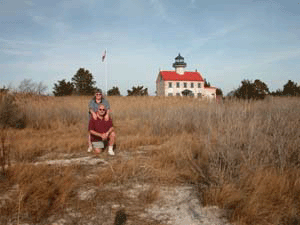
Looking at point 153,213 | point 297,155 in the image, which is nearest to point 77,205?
point 153,213

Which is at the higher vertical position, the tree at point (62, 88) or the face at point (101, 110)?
the tree at point (62, 88)

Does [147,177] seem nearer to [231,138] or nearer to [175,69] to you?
[231,138]

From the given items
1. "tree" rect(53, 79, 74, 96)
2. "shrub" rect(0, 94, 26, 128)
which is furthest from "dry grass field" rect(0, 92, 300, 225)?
"tree" rect(53, 79, 74, 96)

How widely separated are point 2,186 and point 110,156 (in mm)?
1991

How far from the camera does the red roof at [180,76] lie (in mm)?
41500

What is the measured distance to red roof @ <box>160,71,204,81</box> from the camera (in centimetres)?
4150

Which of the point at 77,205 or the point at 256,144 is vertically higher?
the point at 256,144

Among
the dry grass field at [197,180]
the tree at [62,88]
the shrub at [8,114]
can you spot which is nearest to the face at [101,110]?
the dry grass field at [197,180]

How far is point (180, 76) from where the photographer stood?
4244 centimetres

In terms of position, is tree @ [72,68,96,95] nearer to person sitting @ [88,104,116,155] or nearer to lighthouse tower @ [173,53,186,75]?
lighthouse tower @ [173,53,186,75]

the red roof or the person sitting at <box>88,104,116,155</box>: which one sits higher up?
the red roof

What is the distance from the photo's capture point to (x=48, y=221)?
201 cm

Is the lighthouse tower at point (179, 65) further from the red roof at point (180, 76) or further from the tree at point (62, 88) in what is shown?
the tree at point (62, 88)

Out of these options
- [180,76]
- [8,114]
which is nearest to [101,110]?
[8,114]
